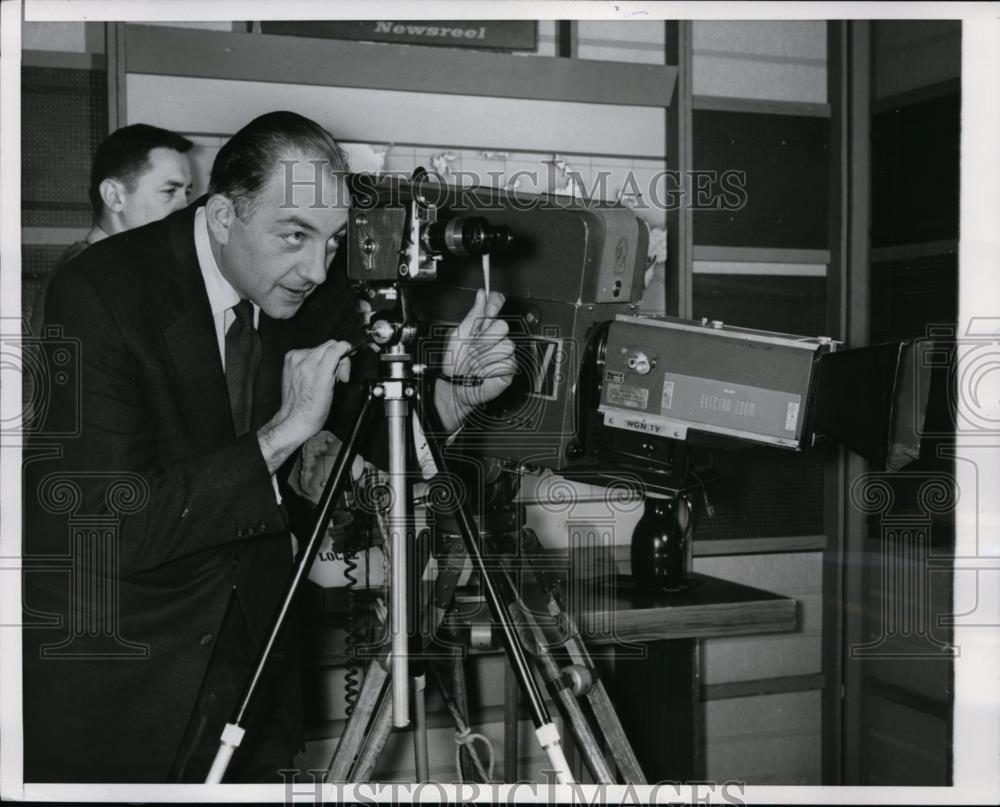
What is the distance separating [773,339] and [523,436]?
1.52 feet

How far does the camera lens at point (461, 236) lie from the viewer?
1.62 m

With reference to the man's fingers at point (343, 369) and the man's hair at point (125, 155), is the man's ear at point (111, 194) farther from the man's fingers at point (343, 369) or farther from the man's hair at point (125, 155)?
the man's fingers at point (343, 369)

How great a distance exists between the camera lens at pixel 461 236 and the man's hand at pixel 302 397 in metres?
0.23

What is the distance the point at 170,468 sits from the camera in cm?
183

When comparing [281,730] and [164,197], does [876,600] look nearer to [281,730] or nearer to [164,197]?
[281,730]

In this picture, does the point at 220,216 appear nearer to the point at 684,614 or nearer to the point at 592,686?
the point at 592,686

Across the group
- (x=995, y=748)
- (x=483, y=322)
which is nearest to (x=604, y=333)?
(x=483, y=322)

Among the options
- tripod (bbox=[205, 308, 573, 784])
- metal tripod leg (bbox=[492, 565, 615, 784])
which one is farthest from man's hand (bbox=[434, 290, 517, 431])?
metal tripod leg (bbox=[492, 565, 615, 784])

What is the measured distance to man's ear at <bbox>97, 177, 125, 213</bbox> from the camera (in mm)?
1997

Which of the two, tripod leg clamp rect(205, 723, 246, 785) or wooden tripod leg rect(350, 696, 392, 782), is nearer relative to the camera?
tripod leg clamp rect(205, 723, 246, 785)

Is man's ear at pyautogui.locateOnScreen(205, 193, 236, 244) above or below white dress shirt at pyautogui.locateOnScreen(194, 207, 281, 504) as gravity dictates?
above

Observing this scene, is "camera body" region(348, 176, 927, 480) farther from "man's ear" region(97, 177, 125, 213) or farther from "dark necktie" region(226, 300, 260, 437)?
"man's ear" region(97, 177, 125, 213)

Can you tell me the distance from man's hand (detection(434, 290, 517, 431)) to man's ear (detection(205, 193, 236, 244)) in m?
0.45

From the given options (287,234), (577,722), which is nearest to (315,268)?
(287,234)
